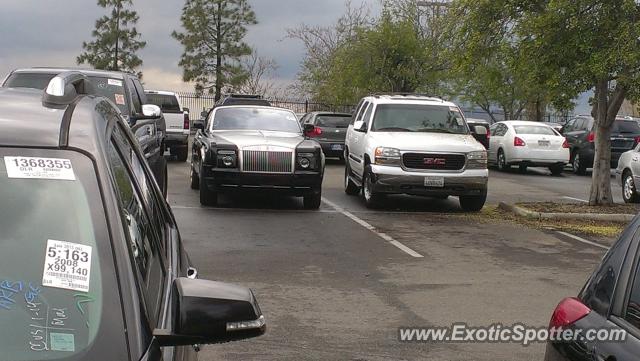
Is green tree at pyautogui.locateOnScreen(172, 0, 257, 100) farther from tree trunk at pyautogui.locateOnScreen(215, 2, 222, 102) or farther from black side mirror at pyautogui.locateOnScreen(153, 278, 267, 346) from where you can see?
black side mirror at pyautogui.locateOnScreen(153, 278, 267, 346)

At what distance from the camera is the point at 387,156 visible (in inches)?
503

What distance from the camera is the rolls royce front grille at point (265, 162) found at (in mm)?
Answer: 11984

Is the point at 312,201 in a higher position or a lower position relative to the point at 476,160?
lower

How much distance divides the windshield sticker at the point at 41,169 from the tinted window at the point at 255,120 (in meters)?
11.3

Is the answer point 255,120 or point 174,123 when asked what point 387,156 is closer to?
point 255,120

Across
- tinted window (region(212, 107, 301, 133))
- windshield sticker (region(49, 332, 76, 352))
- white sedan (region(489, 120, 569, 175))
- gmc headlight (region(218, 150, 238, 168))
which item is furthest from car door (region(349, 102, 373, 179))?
windshield sticker (region(49, 332, 76, 352))

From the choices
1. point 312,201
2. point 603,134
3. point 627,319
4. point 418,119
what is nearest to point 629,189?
point 603,134

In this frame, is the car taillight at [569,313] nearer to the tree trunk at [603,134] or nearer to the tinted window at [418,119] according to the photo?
the tree trunk at [603,134]

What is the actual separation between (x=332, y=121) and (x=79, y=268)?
2139 cm

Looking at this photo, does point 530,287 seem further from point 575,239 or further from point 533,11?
point 533,11

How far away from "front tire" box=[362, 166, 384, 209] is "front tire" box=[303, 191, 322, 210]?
897 mm

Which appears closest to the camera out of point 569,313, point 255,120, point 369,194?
point 569,313

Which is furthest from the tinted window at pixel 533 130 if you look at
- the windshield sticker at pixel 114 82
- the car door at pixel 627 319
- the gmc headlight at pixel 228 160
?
the car door at pixel 627 319

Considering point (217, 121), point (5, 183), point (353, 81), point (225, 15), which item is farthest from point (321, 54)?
point (5, 183)
